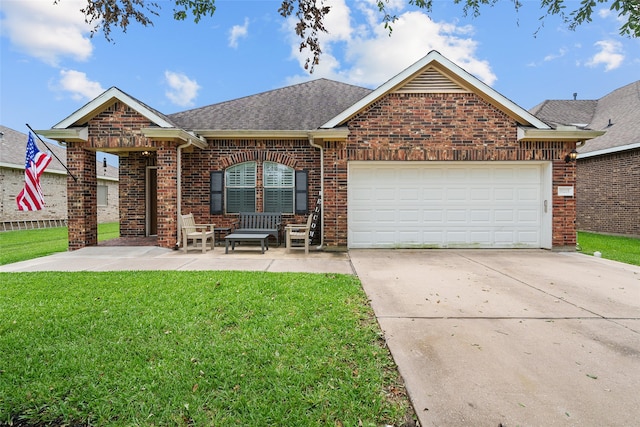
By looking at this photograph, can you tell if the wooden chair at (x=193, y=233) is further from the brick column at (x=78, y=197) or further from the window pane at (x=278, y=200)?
the brick column at (x=78, y=197)

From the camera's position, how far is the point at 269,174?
1023 cm

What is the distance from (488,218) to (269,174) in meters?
6.49

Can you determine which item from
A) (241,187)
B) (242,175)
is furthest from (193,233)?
(242,175)

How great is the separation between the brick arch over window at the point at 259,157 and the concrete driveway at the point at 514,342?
189 inches

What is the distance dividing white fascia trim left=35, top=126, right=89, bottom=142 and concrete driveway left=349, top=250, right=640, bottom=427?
816 cm

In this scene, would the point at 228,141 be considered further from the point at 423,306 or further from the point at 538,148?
the point at 538,148

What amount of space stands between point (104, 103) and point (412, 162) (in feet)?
27.6

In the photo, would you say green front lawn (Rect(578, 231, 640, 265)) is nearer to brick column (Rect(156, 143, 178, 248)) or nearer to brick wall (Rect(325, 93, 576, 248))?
brick wall (Rect(325, 93, 576, 248))

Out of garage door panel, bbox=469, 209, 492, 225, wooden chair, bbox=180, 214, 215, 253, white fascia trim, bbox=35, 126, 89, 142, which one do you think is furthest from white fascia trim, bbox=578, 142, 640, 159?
white fascia trim, bbox=35, 126, 89, 142

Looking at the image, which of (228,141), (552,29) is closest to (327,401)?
(552,29)

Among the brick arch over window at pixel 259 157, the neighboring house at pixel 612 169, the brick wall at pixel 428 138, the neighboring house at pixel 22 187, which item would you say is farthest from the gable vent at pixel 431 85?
the neighboring house at pixel 22 187

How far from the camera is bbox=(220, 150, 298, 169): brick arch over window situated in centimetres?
1012

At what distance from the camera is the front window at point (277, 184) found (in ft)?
33.5

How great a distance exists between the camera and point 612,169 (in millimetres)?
13875
